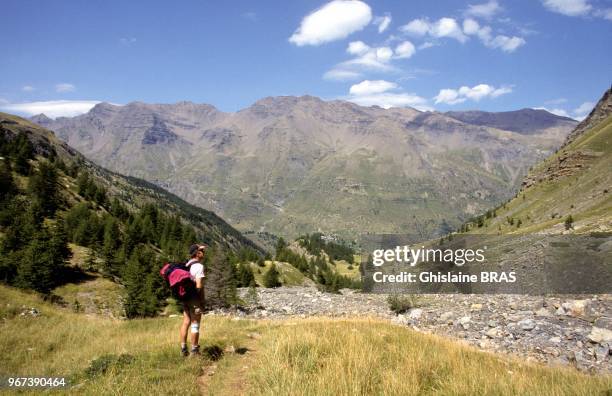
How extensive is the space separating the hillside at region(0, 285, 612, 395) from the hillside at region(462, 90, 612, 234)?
3533 inches

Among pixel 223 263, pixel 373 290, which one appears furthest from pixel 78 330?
pixel 373 290

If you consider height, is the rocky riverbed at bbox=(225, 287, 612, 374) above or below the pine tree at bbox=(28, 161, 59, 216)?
below

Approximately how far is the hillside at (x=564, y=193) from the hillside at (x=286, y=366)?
3533 inches

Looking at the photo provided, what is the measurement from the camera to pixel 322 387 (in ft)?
23.2

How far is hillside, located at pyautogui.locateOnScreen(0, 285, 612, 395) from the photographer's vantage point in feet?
24.5

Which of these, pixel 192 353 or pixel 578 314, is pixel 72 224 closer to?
pixel 192 353

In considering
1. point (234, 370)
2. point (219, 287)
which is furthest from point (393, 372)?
point (219, 287)

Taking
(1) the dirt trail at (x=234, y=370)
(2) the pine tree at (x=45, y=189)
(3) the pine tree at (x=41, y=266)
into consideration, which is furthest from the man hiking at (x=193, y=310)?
(2) the pine tree at (x=45, y=189)

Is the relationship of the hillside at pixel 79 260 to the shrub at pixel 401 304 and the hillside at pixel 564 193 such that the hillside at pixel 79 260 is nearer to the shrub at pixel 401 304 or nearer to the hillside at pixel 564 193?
the shrub at pixel 401 304

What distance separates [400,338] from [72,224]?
71.2 meters

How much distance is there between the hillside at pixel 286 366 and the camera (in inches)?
294

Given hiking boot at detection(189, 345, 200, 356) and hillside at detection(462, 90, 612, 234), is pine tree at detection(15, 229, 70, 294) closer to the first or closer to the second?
hiking boot at detection(189, 345, 200, 356)

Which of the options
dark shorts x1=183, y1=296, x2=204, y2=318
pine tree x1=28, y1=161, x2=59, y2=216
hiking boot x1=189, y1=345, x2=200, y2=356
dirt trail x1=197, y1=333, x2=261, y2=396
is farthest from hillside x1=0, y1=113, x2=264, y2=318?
hiking boot x1=189, y1=345, x2=200, y2=356

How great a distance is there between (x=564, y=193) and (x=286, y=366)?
6395 inches
